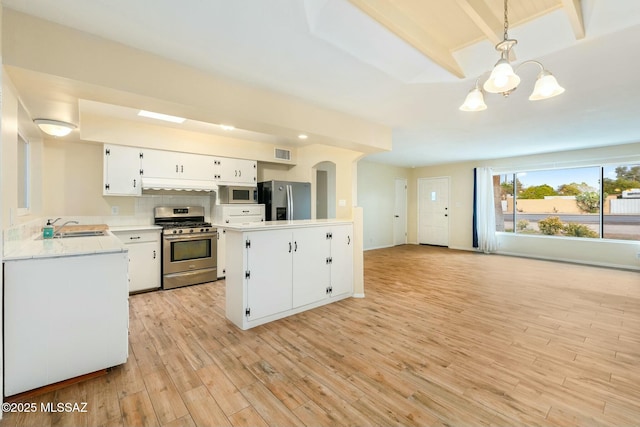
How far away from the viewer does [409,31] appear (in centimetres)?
201

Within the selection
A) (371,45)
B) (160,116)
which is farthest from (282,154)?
(371,45)

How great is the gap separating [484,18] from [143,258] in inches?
182

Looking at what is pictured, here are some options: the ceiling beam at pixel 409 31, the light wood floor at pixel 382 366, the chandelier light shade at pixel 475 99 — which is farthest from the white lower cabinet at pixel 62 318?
the chandelier light shade at pixel 475 99

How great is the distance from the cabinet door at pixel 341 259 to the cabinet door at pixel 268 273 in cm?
70

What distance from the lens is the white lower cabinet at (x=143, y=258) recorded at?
389cm

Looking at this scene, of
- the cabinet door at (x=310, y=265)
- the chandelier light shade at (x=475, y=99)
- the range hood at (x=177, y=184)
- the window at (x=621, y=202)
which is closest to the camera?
the chandelier light shade at (x=475, y=99)

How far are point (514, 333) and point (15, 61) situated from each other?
172 inches

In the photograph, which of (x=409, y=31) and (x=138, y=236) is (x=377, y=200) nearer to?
(x=138, y=236)

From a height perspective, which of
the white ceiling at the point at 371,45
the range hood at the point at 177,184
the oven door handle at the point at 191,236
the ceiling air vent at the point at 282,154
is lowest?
the oven door handle at the point at 191,236

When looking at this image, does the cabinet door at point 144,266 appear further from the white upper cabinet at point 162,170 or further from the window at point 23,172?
the window at point 23,172

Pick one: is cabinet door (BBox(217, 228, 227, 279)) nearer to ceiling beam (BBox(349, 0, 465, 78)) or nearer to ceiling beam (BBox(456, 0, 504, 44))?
ceiling beam (BBox(349, 0, 465, 78))

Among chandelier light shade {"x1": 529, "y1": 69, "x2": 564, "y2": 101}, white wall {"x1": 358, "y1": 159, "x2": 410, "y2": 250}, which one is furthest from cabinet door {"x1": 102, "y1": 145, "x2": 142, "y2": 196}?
white wall {"x1": 358, "y1": 159, "x2": 410, "y2": 250}

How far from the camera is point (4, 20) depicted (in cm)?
161

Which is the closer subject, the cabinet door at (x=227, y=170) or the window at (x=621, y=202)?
the cabinet door at (x=227, y=170)
